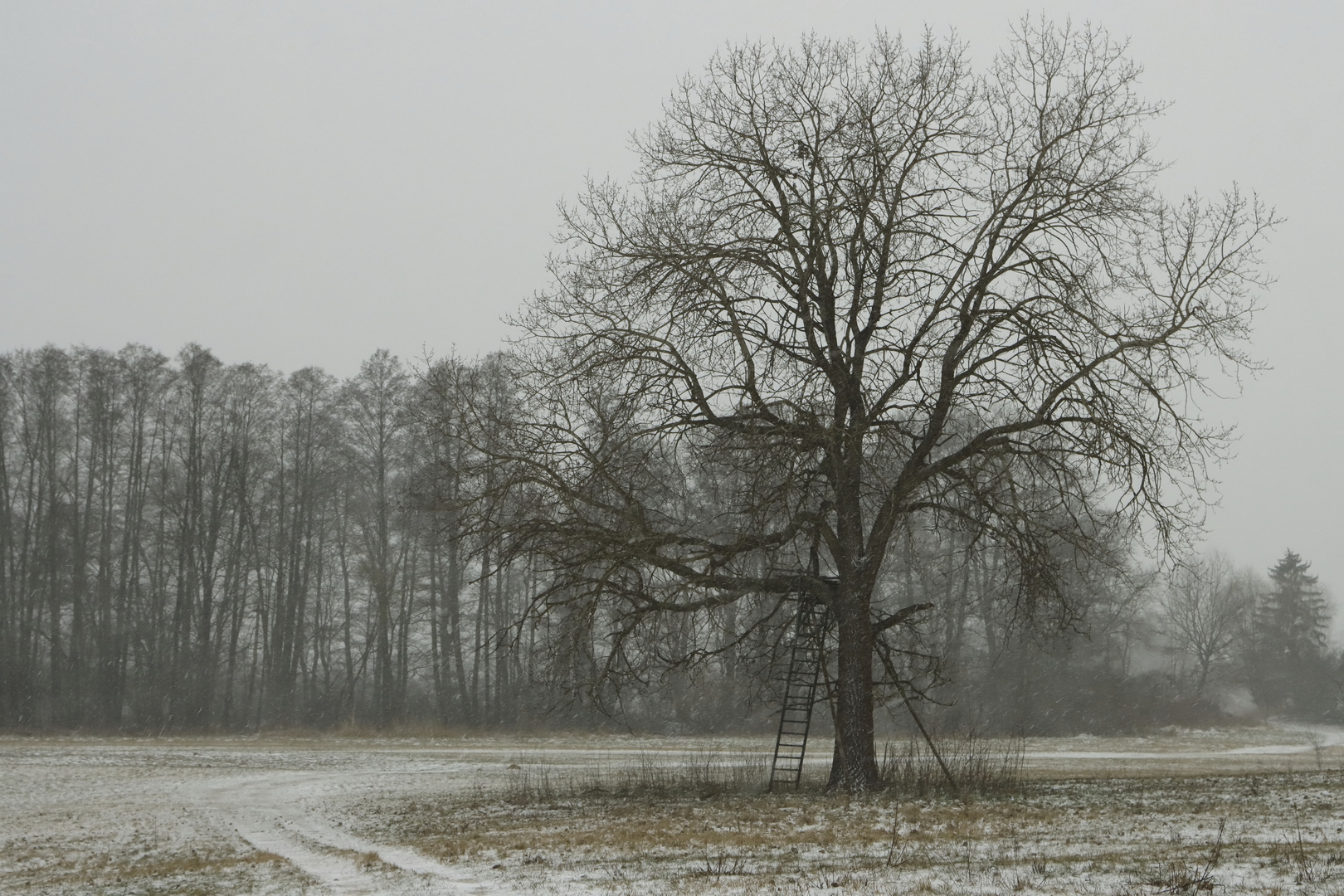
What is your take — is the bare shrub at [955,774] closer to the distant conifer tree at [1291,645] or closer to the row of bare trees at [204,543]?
the row of bare trees at [204,543]

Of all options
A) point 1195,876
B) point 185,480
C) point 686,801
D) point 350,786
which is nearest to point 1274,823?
point 1195,876

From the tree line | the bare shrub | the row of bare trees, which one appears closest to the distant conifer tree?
the tree line

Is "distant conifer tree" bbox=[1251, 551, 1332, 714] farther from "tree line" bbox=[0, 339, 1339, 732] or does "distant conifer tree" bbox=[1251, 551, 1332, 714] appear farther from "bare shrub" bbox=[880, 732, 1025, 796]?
"bare shrub" bbox=[880, 732, 1025, 796]

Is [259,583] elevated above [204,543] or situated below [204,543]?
below

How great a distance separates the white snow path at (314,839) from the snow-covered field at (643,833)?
0.06 meters

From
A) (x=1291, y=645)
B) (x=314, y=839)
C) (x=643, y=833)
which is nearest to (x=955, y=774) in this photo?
(x=643, y=833)

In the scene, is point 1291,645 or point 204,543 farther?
point 1291,645

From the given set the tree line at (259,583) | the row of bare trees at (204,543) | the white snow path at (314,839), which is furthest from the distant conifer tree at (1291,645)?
the white snow path at (314,839)

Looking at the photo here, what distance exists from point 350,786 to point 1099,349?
595 inches

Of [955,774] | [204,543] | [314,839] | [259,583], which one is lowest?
[314,839]

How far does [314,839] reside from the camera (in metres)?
14.0

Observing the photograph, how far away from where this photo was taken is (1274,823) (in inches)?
424

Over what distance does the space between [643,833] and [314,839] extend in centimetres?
448

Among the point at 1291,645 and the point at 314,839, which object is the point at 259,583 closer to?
the point at 314,839
